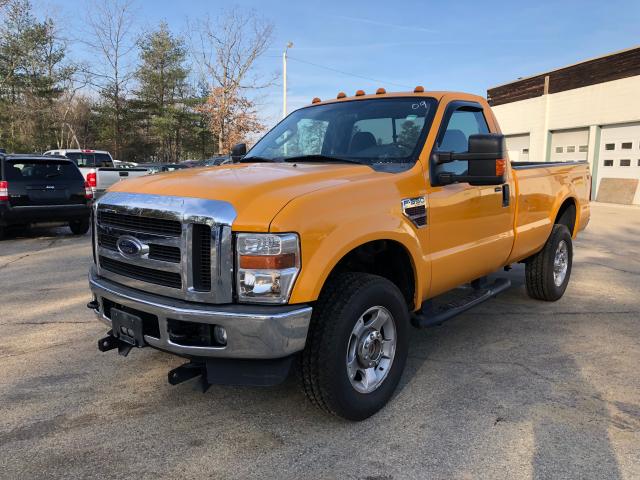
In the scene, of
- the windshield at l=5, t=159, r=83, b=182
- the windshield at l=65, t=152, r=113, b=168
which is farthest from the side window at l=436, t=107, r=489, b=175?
the windshield at l=65, t=152, r=113, b=168

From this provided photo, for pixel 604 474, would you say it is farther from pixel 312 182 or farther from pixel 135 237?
pixel 135 237

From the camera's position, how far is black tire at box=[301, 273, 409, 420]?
112 inches

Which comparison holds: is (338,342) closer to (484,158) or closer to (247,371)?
(247,371)

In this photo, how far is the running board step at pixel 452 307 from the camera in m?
3.72

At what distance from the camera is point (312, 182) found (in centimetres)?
300

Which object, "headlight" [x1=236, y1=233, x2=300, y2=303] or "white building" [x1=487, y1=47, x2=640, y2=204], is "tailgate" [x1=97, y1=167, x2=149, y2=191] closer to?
"headlight" [x1=236, y1=233, x2=300, y2=303]

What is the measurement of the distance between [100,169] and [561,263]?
13.9 m

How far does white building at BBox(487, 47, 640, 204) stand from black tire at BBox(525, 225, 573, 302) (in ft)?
49.5

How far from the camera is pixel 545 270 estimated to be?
18.3 feet

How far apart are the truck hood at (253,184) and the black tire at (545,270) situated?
3.03 metres

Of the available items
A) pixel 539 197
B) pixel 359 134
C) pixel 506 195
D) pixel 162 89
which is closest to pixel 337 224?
pixel 359 134

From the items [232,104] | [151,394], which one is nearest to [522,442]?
[151,394]

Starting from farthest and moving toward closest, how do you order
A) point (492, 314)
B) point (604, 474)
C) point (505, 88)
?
point (505, 88)
point (492, 314)
point (604, 474)

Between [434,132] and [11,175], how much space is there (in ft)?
29.7
